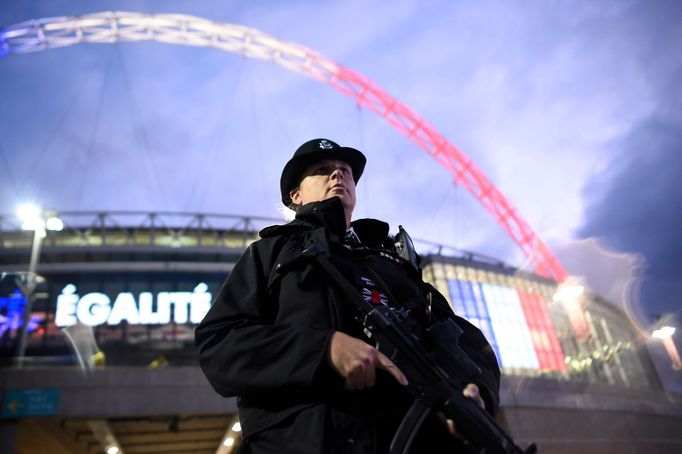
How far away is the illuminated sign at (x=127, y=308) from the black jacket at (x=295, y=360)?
104ft

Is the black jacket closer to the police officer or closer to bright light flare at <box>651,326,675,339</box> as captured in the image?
the police officer

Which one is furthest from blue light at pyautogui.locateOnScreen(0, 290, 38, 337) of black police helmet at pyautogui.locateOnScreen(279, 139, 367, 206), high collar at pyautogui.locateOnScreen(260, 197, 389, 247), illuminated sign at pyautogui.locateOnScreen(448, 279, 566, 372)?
high collar at pyautogui.locateOnScreen(260, 197, 389, 247)

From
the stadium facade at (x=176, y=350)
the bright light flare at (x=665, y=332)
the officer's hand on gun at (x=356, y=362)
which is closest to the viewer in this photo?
the officer's hand on gun at (x=356, y=362)

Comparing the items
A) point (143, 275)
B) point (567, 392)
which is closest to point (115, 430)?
point (143, 275)

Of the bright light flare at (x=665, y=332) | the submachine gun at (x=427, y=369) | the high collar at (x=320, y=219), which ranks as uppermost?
the bright light flare at (x=665, y=332)

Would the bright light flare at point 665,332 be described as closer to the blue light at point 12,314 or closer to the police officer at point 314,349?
the police officer at point 314,349

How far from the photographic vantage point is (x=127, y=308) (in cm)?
3253

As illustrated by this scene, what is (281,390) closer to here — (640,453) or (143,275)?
(640,453)

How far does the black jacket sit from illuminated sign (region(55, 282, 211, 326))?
31.7 m

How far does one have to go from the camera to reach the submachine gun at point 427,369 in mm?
1849

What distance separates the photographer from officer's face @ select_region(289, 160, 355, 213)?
9.54ft

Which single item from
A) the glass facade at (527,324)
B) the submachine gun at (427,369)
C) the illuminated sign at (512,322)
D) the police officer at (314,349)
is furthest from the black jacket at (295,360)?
the illuminated sign at (512,322)

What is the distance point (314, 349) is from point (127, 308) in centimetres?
3469

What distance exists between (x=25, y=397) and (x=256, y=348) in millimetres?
17606
